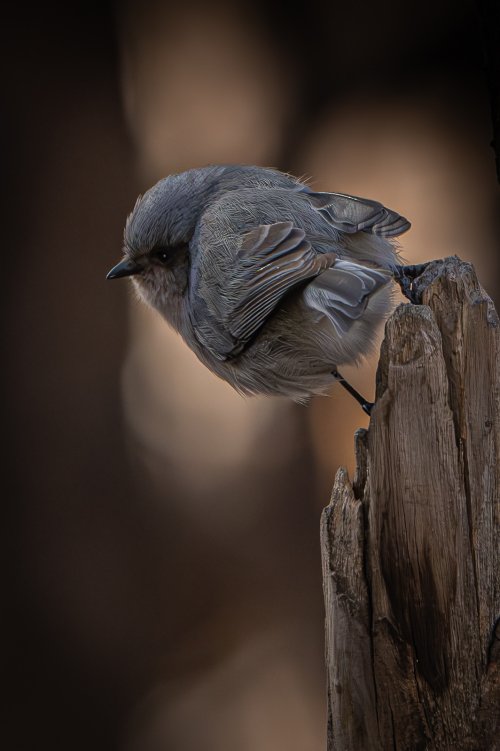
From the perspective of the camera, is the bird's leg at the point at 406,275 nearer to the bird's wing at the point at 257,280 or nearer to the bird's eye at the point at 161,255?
the bird's wing at the point at 257,280

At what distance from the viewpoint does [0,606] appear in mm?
3355

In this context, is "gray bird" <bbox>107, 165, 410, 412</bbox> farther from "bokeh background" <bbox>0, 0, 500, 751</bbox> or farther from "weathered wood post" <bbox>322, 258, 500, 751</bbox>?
"bokeh background" <bbox>0, 0, 500, 751</bbox>

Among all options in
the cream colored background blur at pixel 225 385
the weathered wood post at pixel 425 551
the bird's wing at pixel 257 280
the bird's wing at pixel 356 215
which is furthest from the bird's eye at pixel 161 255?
the weathered wood post at pixel 425 551

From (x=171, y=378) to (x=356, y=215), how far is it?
1.46 m

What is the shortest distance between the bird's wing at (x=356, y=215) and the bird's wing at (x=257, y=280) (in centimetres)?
20

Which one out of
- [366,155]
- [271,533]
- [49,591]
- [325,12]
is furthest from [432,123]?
[49,591]

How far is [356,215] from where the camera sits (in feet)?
7.72

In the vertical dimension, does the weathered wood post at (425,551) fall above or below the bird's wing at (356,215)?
below

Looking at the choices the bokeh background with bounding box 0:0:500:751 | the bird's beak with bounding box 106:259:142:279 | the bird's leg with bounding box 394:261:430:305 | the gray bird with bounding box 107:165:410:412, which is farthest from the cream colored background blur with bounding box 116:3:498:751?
the bird's leg with bounding box 394:261:430:305

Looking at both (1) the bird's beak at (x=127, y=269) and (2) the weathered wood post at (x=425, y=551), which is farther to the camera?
(1) the bird's beak at (x=127, y=269)

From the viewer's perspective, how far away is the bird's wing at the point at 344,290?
6.35ft

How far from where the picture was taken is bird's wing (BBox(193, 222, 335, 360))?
6.77 feet

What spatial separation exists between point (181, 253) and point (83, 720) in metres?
2.20

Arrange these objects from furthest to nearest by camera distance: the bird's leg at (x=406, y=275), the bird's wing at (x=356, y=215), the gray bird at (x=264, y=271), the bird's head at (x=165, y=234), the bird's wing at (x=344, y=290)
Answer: the bird's head at (x=165, y=234) < the bird's wing at (x=356, y=215) < the bird's leg at (x=406, y=275) < the gray bird at (x=264, y=271) < the bird's wing at (x=344, y=290)
